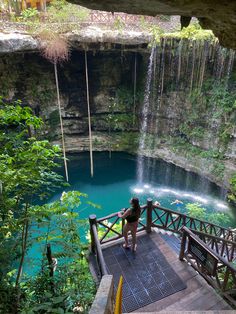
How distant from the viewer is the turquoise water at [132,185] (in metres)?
10.3

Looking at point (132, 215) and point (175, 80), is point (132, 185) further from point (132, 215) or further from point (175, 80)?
point (132, 215)

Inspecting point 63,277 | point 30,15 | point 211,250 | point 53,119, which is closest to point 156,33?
point 30,15

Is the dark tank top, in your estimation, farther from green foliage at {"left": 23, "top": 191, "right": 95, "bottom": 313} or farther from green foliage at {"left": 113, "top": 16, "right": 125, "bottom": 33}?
green foliage at {"left": 113, "top": 16, "right": 125, "bottom": 33}

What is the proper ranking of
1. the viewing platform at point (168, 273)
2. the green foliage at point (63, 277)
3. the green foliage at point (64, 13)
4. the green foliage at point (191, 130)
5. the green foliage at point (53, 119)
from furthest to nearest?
the green foliage at point (53, 119)
the green foliage at point (191, 130)
the green foliage at point (64, 13)
the viewing platform at point (168, 273)
the green foliage at point (63, 277)

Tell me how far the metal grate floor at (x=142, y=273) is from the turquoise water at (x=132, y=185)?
4.45m

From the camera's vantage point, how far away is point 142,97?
13.6 meters

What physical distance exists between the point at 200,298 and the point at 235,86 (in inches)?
342

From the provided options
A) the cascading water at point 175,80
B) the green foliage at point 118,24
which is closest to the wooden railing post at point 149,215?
the cascading water at point 175,80

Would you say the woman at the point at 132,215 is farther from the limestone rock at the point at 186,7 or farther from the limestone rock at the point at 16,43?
the limestone rock at the point at 16,43

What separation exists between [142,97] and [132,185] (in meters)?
4.99

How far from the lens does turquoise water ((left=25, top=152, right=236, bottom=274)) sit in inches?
404

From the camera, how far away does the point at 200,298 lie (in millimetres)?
4074

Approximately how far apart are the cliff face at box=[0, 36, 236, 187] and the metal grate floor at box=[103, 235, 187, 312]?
6.63 m

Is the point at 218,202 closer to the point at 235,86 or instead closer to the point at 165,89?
the point at 235,86
